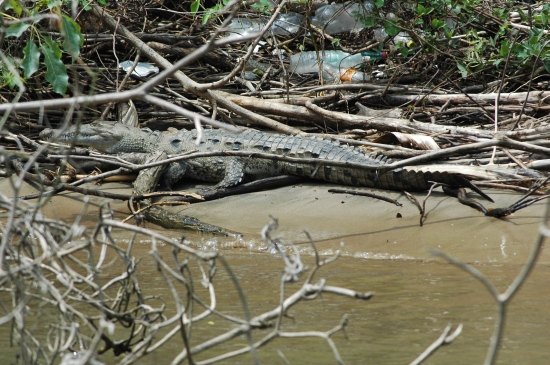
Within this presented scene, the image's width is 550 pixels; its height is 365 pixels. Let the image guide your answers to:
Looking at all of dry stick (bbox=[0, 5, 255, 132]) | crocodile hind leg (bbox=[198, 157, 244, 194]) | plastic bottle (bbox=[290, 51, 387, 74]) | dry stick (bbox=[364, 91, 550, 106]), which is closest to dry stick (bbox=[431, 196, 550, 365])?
dry stick (bbox=[0, 5, 255, 132])

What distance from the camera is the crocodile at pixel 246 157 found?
569cm

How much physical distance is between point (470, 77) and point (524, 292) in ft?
13.9

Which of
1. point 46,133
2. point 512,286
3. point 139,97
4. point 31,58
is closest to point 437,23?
point 46,133

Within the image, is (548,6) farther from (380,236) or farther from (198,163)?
(198,163)

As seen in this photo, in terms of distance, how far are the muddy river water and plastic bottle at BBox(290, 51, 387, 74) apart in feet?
7.88

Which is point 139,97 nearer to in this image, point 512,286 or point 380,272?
point 512,286

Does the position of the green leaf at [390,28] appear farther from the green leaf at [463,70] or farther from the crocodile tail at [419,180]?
the crocodile tail at [419,180]

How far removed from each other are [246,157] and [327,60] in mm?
2586

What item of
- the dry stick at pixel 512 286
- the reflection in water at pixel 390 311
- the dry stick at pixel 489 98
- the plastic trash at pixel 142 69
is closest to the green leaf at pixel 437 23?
the dry stick at pixel 489 98

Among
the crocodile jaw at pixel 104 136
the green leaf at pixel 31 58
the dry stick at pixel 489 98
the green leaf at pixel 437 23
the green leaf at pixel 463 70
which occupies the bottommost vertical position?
the crocodile jaw at pixel 104 136

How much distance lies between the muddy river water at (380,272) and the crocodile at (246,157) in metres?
0.18

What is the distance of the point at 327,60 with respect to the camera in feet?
27.2

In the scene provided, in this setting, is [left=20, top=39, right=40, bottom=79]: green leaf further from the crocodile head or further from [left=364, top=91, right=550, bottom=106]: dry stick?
[left=364, top=91, right=550, bottom=106]: dry stick

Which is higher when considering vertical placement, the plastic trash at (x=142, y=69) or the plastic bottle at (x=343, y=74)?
the plastic bottle at (x=343, y=74)
